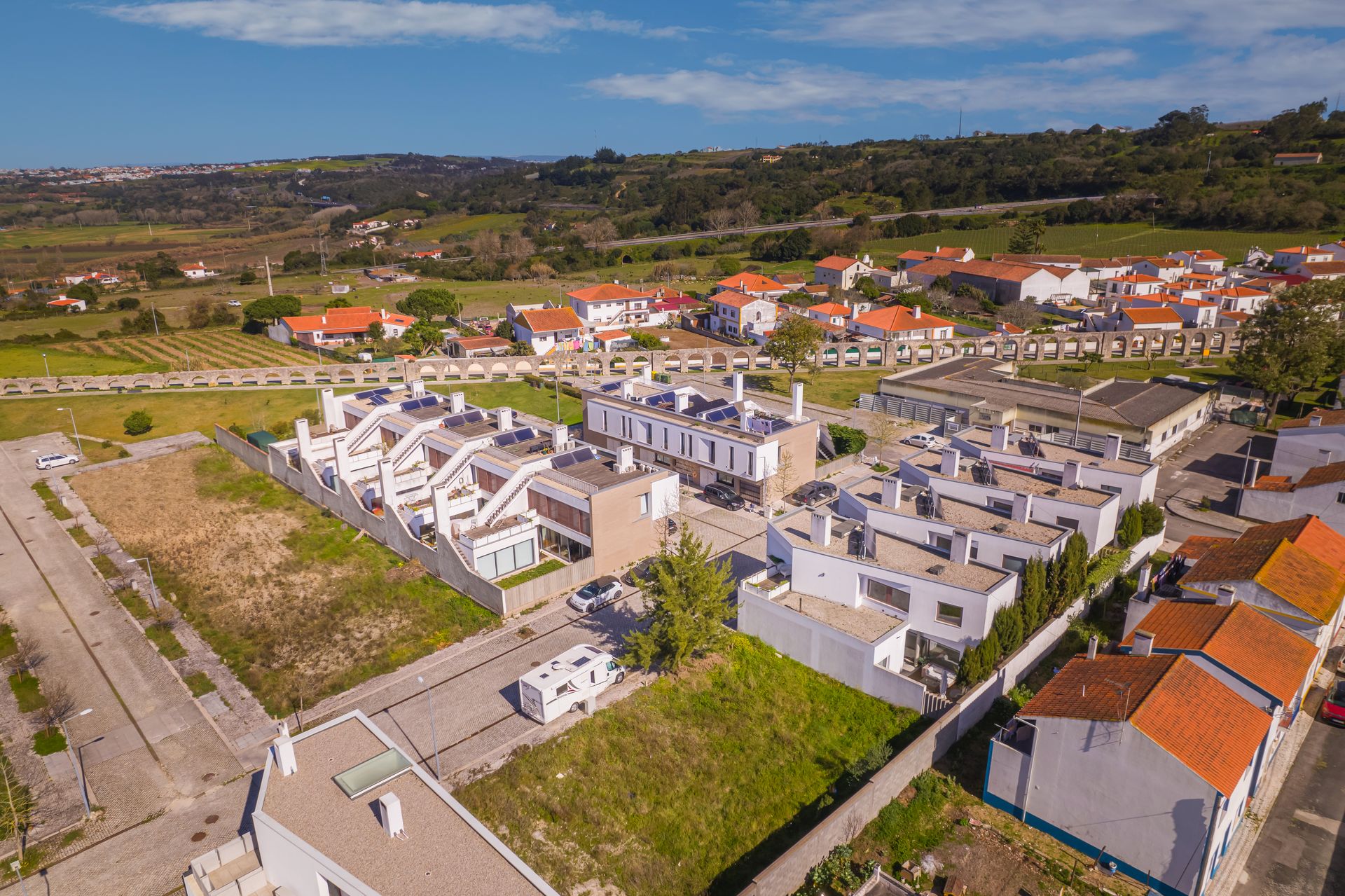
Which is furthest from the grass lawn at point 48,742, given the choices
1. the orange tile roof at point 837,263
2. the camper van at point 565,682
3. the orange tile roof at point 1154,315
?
the orange tile roof at point 837,263

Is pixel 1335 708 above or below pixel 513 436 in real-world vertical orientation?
below

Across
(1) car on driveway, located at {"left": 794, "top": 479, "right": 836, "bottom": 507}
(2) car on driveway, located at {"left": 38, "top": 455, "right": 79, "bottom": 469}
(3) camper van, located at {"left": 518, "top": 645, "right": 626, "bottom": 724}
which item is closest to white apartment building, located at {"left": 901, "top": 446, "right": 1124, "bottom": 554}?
(1) car on driveway, located at {"left": 794, "top": 479, "right": 836, "bottom": 507}

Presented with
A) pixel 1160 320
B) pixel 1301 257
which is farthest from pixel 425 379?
pixel 1301 257

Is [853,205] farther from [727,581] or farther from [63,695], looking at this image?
[63,695]

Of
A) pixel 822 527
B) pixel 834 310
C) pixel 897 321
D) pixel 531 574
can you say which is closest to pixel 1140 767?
pixel 822 527

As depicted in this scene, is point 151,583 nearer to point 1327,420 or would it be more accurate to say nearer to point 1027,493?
point 1027,493

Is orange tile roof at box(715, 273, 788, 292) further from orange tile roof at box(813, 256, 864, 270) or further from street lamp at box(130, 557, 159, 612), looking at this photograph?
street lamp at box(130, 557, 159, 612)
